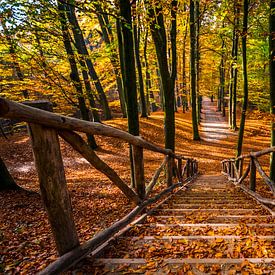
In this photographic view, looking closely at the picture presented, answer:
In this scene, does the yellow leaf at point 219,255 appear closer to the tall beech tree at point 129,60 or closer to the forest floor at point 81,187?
the forest floor at point 81,187

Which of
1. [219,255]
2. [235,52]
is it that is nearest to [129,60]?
[219,255]

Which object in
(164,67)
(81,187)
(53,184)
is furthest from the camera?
(164,67)

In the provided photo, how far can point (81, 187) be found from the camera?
780 centimetres

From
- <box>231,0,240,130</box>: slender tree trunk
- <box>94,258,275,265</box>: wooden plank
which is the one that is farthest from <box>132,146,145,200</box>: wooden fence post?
<box>231,0,240,130</box>: slender tree trunk

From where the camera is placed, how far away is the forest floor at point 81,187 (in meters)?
3.48

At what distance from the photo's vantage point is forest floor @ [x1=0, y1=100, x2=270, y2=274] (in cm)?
348

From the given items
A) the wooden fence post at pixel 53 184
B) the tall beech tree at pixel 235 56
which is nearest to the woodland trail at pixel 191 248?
the wooden fence post at pixel 53 184

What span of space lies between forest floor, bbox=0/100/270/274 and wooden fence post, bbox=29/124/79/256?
969mm

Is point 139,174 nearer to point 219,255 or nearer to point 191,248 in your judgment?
point 191,248

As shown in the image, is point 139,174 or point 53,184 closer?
point 53,184

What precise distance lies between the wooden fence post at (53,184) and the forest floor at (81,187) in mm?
969

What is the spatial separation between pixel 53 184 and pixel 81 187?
5.98 metres

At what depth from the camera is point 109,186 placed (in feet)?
26.5

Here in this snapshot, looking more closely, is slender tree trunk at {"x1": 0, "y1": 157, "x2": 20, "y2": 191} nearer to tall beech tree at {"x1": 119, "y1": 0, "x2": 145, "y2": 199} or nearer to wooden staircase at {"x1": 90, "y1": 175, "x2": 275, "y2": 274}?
tall beech tree at {"x1": 119, "y1": 0, "x2": 145, "y2": 199}
